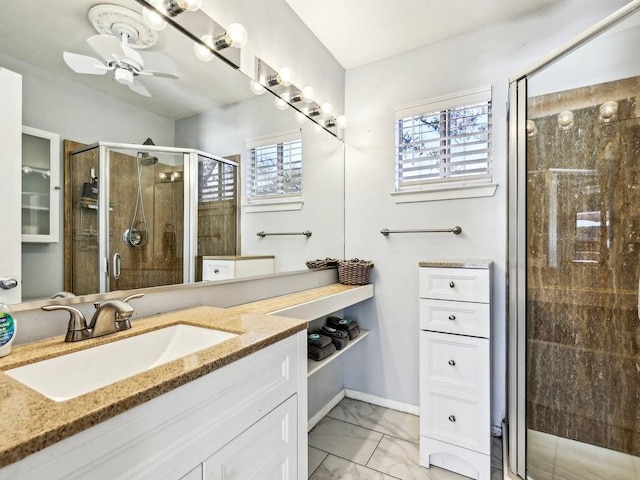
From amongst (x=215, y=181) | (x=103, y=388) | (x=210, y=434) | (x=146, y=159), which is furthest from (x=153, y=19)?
(x=210, y=434)

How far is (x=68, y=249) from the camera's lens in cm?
94

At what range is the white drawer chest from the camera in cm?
165

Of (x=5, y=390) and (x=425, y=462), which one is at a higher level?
(x=5, y=390)

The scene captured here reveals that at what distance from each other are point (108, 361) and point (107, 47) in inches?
37.8

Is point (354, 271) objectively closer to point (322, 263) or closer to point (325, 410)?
point (322, 263)

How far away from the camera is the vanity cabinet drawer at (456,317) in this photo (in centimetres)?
168

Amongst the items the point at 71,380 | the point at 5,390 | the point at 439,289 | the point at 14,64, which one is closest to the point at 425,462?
the point at 439,289

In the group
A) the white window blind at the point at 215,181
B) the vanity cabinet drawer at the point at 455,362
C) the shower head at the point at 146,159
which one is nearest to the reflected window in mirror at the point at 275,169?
the white window blind at the point at 215,181

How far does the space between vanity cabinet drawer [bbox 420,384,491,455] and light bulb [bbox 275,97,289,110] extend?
5.88 feet

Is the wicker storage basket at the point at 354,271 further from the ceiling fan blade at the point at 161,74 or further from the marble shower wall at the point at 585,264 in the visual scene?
the ceiling fan blade at the point at 161,74

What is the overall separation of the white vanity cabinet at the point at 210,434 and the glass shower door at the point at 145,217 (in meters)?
0.58

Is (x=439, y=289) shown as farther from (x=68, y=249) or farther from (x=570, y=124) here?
(x=68, y=249)

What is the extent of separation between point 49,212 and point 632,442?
2684mm

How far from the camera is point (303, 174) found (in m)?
2.12
